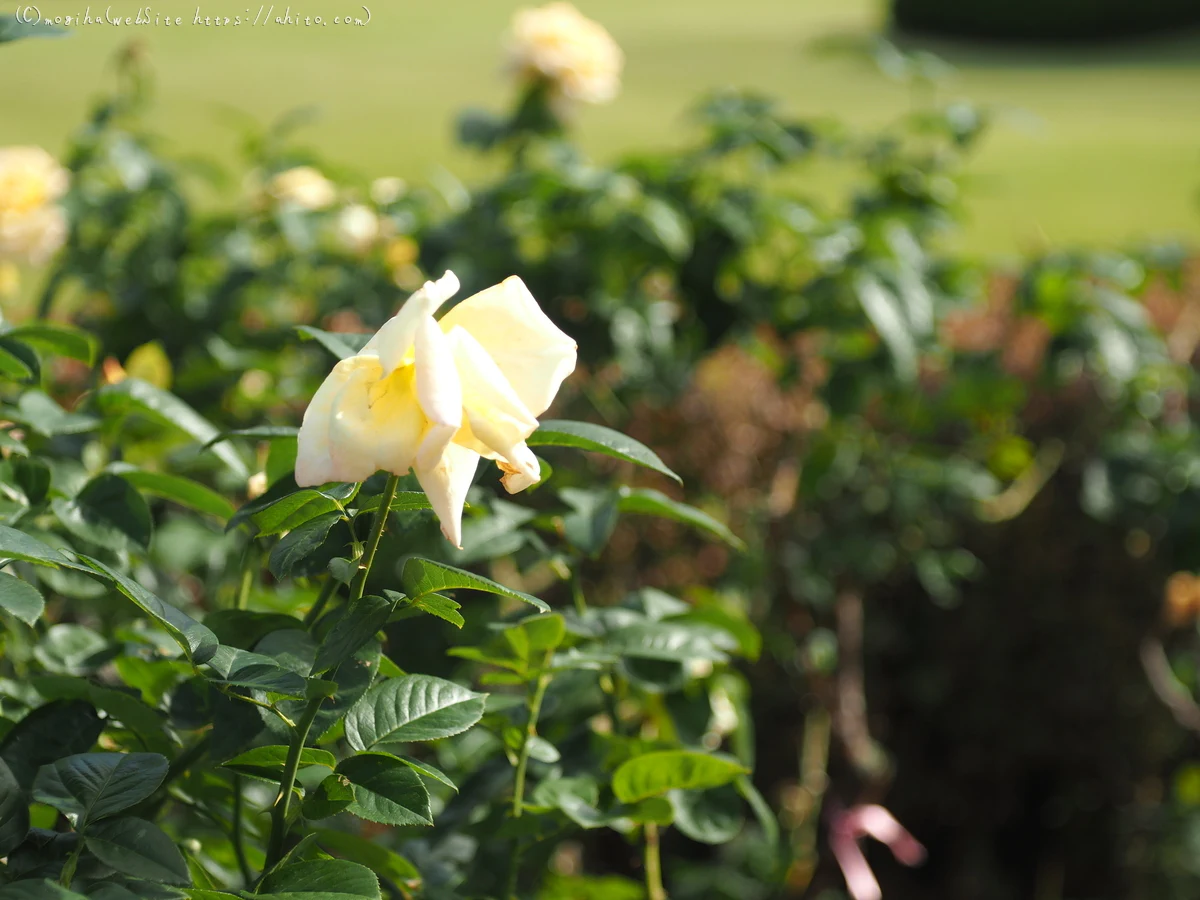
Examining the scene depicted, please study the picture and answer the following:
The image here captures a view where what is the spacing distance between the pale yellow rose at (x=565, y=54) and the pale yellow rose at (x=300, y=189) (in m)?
0.42

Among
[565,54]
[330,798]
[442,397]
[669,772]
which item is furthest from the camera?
[565,54]

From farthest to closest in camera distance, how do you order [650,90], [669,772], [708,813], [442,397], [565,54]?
[650,90] < [565,54] < [708,813] < [669,772] < [442,397]

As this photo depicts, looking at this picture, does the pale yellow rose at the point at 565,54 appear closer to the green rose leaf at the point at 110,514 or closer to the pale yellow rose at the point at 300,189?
the pale yellow rose at the point at 300,189

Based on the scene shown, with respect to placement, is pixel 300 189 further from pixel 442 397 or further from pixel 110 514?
pixel 442 397

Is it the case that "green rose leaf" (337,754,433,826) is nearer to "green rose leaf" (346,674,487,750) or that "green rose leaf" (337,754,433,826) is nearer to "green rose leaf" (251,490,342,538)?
"green rose leaf" (346,674,487,750)

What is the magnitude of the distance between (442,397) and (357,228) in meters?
1.39

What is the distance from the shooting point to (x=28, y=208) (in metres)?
1.91

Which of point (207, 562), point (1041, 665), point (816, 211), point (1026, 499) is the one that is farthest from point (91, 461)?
point (1041, 665)

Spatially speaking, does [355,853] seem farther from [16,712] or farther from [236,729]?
[16,712]

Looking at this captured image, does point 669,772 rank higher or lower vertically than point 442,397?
lower

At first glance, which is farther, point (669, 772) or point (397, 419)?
point (669, 772)

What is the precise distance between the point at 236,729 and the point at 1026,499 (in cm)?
164

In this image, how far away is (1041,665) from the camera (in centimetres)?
234

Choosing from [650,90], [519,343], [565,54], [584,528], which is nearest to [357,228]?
[565,54]
